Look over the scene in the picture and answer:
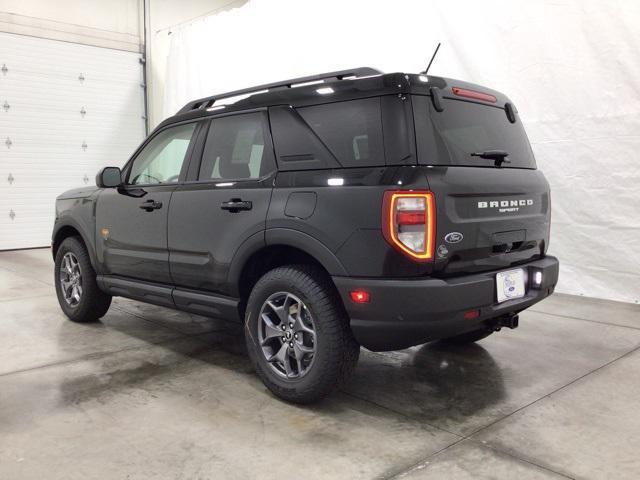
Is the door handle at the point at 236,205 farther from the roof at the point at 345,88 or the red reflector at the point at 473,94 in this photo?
the red reflector at the point at 473,94

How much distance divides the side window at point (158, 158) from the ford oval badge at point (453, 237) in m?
1.90

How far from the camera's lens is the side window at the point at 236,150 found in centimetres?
306

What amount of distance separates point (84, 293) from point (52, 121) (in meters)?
6.93

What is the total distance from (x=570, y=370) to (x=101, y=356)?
3014mm

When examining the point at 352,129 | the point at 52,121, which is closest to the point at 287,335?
the point at 352,129

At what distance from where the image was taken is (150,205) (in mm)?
Result: 3629

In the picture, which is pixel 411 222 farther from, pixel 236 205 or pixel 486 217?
pixel 236 205

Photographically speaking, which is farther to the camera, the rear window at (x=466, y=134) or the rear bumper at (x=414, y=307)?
the rear window at (x=466, y=134)

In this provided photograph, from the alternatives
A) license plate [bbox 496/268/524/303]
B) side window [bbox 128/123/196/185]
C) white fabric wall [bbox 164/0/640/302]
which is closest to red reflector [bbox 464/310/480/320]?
license plate [bbox 496/268/524/303]

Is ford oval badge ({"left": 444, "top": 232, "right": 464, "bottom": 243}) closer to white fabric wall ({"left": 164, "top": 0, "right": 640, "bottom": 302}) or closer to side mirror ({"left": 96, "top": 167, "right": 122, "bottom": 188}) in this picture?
side mirror ({"left": 96, "top": 167, "right": 122, "bottom": 188})

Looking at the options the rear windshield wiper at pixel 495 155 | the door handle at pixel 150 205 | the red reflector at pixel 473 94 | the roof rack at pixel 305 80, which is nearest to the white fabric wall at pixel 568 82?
the red reflector at pixel 473 94

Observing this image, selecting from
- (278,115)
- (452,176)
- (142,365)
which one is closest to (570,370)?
(452,176)

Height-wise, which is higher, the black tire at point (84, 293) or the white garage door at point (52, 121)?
the white garage door at point (52, 121)

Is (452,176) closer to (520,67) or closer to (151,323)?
(151,323)
